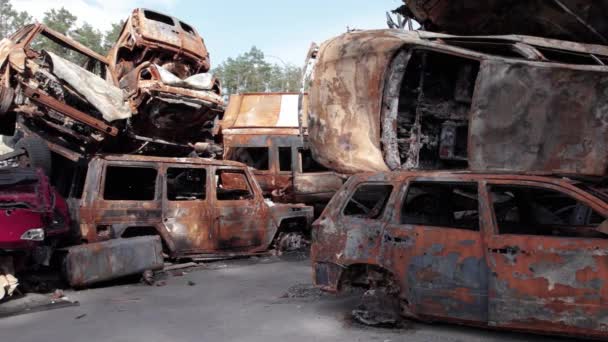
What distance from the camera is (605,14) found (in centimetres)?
625

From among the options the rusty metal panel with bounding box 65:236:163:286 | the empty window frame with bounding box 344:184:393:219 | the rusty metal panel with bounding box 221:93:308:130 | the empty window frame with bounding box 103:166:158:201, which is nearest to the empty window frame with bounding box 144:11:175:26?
the rusty metal panel with bounding box 221:93:308:130

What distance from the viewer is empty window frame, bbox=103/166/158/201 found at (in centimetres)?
717

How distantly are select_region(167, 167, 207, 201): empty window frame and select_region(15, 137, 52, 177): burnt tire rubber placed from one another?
65.8 inches

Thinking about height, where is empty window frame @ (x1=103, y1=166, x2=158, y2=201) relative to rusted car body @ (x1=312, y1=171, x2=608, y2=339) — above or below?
above

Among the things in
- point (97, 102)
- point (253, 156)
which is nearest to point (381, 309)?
point (97, 102)

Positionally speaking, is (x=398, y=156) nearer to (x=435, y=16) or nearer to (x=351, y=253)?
(x=351, y=253)

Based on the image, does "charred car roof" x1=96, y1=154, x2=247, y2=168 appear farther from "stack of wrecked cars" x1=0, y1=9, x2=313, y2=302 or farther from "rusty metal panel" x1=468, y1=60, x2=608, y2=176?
"rusty metal panel" x1=468, y1=60, x2=608, y2=176

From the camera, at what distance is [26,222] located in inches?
203

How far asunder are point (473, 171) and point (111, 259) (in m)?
4.19

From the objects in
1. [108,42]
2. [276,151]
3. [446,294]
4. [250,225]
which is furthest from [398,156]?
[108,42]

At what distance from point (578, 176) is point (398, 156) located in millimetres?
2008

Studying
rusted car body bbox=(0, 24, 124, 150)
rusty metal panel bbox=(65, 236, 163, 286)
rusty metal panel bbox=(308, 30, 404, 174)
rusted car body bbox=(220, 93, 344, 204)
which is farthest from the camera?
rusted car body bbox=(220, 93, 344, 204)

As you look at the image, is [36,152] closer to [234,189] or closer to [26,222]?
[26,222]

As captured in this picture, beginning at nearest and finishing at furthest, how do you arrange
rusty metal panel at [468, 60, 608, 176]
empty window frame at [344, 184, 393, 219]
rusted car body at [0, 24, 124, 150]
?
rusty metal panel at [468, 60, 608, 176], empty window frame at [344, 184, 393, 219], rusted car body at [0, 24, 124, 150]
